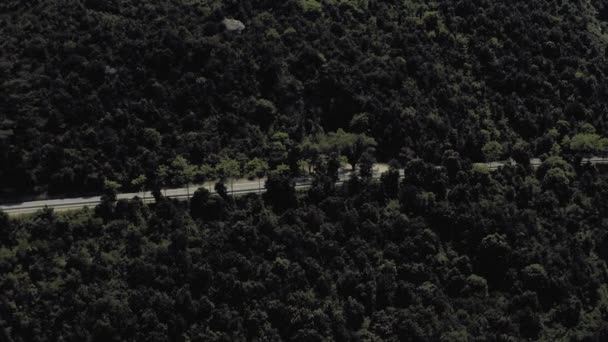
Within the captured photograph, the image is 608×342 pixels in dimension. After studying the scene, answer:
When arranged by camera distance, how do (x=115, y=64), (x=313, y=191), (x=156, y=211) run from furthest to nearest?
(x=115, y=64) < (x=313, y=191) < (x=156, y=211)

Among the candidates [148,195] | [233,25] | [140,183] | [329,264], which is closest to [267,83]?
[233,25]

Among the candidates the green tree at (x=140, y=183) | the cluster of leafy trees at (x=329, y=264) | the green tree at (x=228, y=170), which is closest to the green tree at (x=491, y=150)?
the cluster of leafy trees at (x=329, y=264)

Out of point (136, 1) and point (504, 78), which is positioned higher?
point (136, 1)

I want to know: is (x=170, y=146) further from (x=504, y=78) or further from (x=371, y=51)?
(x=504, y=78)

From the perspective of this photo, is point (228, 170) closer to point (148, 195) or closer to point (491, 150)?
point (148, 195)

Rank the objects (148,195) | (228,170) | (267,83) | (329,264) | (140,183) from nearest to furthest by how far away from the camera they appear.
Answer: (329,264) < (148,195) < (140,183) < (228,170) < (267,83)

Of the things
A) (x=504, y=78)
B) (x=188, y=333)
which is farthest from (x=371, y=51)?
(x=188, y=333)

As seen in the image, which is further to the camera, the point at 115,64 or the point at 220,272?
the point at 115,64

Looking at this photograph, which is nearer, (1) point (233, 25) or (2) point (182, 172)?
(2) point (182, 172)
